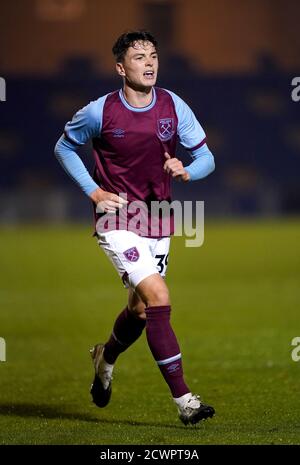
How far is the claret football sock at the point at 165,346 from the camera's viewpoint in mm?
6848

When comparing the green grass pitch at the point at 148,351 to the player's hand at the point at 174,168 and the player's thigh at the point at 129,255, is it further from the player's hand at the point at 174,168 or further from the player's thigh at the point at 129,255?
the player's hand at the point at 174,168

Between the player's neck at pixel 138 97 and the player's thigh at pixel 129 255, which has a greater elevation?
the player's neck at pixel 138 97

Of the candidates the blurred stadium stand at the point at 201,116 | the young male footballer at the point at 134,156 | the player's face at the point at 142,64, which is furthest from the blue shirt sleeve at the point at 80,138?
the blurred stadium stand at the point at 201,116

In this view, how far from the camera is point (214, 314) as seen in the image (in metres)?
15.1

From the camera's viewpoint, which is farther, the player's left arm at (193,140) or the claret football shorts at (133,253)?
the player's left arm at (193,140)

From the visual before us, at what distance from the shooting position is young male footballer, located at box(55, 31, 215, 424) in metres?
7.16

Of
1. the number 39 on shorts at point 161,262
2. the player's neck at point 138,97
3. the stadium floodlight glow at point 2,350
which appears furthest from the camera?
the stadium floodlight glow at point 2,350

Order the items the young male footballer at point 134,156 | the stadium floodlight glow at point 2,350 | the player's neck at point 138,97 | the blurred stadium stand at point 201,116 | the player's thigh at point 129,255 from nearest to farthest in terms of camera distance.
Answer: the player's thigh at point 129,255
the young male footballer at point 134,156
the player's neck at point 138,97
the stadium floodlight glow at point 2,350
the blurred stadium stand at point 201,116

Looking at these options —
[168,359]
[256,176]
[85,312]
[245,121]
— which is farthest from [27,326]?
[245,121]

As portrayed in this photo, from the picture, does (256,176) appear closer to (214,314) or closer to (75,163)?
(214,314)

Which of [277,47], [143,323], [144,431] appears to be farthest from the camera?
[277,47]

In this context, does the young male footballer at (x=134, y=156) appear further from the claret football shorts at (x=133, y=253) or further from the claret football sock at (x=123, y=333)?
the claret football sock at (x=123, y=333)

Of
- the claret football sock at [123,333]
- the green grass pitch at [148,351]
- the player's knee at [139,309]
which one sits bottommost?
the green grass pitch at [148,351]
